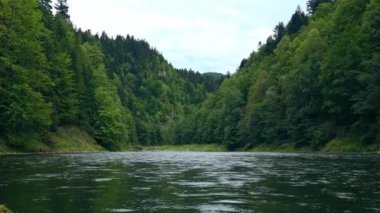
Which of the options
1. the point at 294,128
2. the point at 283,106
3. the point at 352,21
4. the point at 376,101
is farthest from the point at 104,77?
the point at 376,101

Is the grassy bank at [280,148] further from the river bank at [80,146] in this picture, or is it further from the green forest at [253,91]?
the green forest at [253,91]

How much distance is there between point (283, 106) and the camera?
11006 centimetres

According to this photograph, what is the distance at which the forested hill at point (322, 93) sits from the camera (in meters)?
67.6

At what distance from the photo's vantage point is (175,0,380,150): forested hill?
222 ft

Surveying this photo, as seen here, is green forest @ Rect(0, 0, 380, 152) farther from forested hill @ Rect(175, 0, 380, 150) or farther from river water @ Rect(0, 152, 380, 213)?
river water @ Rect(0, 152, 380, 213)

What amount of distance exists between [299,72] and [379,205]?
83.7 m

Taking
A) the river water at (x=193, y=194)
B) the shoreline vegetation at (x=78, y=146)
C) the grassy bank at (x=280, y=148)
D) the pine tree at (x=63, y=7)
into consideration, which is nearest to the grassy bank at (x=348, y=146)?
the shoreline vegetation at (x=78, y=146)

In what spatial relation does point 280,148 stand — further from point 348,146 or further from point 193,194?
point 193,194

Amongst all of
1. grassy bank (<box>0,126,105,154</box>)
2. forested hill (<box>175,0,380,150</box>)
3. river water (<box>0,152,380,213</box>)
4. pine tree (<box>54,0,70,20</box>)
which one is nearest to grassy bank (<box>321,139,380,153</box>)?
forested hill (<box>175,0,380,150</box>)

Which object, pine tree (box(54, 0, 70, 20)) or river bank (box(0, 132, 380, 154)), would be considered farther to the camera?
pine tree (box(54, 0, 70, 20))

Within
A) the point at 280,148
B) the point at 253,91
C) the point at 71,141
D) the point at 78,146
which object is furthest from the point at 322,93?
the point at 253,91

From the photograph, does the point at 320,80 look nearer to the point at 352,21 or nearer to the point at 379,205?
the point at 352,21

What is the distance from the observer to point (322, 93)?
82.7 m

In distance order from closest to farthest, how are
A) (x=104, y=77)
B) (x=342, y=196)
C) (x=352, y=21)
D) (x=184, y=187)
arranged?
(x=342, y=196) < (x=184, y=187) < (x=352, y=21) < (x=104, y=77)
